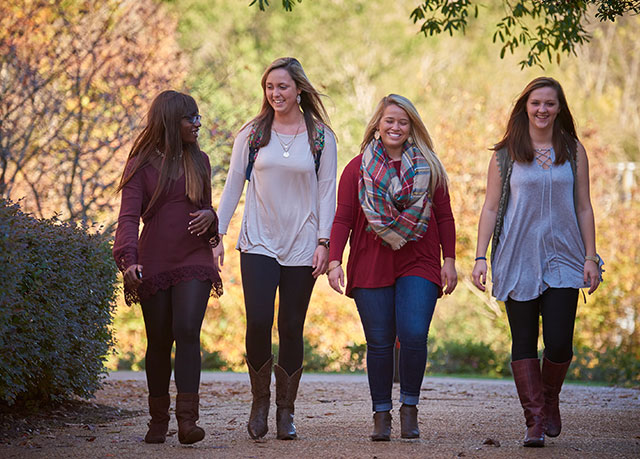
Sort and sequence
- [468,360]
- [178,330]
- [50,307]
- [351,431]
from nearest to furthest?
[178,330] < [351,431] < [50,307] < [468,360]

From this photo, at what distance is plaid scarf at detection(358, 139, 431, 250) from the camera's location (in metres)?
5.50

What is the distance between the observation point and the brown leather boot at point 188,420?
523 cm

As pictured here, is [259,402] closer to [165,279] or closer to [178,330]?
[178,330]

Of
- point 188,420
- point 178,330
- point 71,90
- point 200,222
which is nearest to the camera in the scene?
point 188,420

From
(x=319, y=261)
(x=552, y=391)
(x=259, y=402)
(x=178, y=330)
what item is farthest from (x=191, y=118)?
(x=552, y=391)

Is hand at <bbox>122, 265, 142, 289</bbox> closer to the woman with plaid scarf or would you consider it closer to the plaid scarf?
the woman with plaid scarf

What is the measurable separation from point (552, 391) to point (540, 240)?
87 cm

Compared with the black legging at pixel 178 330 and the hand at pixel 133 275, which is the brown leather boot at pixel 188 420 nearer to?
the black legging at pixel 178 330

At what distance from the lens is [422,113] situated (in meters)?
23.8

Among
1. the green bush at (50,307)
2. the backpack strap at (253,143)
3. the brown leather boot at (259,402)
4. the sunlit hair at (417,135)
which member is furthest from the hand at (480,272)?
the green bush at (50,307)

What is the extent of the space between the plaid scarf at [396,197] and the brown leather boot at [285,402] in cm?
98

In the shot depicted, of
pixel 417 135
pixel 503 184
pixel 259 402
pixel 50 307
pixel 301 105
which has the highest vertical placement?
pixel 301 105

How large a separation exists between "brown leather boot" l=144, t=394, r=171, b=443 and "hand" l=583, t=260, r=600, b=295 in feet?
8.07

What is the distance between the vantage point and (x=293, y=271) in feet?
18.5
